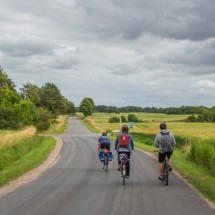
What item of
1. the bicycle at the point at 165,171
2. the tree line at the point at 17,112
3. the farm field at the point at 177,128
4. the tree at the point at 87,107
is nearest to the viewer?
the bicycle at the point at 165,171

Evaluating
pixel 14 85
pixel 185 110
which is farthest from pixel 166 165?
pixel 185 110

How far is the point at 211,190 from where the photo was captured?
517 inches

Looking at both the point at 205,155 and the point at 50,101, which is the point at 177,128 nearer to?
the point at 205,155

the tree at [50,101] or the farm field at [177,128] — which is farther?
the tree at [50,101]

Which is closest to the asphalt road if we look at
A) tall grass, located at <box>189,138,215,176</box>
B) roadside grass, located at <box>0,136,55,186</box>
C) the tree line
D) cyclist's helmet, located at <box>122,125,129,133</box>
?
roadside grass, located at <box>0,136,55,186</box>

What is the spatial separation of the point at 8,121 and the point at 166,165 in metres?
63.9

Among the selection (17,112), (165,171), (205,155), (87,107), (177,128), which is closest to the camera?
(165,171)

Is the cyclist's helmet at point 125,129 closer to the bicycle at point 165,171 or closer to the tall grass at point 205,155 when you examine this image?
the bicycle at point 165,171

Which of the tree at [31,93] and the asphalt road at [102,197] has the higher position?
the tree at [31,93]

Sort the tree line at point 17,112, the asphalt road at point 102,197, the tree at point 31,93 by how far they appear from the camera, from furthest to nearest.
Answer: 1. the tree at point 31,93
2. the tree line at point 17,112
3. the asphalt road at point 102,197

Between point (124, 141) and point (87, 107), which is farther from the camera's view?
point (87, 107)

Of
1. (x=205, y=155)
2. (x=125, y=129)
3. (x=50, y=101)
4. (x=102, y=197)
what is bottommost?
(x=102, y=197)

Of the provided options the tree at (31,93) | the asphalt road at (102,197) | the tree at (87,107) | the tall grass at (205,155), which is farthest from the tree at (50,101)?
the asphalt road at (102,197)

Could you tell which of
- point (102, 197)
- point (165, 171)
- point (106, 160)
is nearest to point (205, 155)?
point (106, 160)
